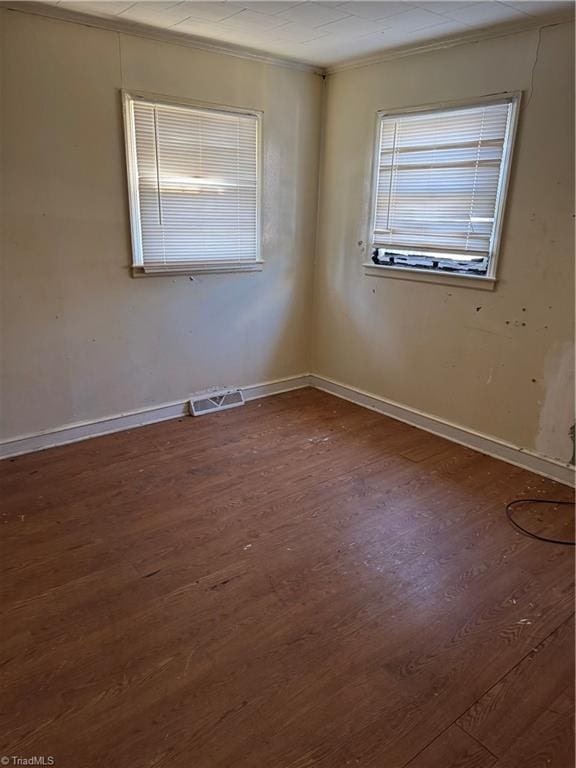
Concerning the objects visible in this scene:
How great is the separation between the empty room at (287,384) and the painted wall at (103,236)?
2 cm

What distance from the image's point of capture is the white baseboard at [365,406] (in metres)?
3.22

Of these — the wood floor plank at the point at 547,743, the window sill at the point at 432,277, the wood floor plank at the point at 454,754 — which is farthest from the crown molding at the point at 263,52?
the wood floor plank at the point at 454,754

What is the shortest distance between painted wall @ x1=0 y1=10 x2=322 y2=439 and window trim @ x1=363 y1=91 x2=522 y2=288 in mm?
630

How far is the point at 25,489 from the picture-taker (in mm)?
2904

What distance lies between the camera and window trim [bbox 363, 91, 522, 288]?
9.83 ft

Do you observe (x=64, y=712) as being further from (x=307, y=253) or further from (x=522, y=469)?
(x=307, y=253)

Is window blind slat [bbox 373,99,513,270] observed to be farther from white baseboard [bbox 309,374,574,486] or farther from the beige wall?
white baseboard [bbox 309,374,574,486]

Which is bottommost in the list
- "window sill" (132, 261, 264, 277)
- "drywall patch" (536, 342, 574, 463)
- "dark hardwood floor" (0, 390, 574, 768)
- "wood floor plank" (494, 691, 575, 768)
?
"wood floor plank" (494, 691, 575, 768)

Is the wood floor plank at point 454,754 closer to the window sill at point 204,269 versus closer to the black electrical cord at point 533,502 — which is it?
the black electrical cord at point 533,502

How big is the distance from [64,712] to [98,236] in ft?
8.51

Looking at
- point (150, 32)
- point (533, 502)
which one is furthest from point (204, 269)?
point (533, 502)

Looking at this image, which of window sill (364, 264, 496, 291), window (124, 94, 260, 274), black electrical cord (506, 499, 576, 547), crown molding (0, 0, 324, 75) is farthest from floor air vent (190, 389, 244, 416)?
crown molding (0, 0, 324, 75)

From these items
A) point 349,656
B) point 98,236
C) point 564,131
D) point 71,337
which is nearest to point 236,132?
point 98,236

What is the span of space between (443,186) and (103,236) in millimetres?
2203
